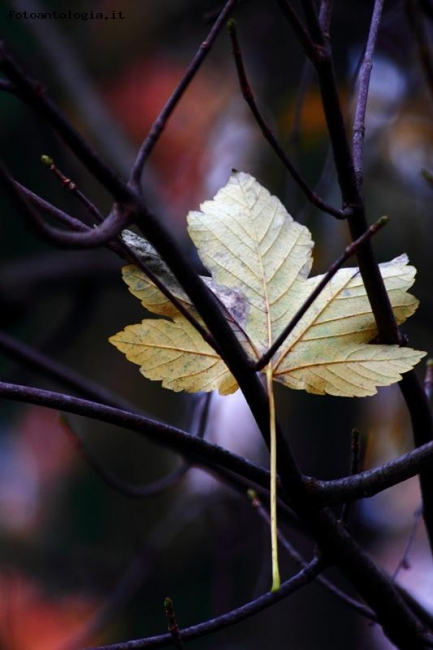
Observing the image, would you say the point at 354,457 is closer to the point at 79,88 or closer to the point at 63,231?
the point at 63,231

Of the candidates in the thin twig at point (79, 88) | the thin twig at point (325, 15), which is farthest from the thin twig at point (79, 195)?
the thin twig at point (79, 88)

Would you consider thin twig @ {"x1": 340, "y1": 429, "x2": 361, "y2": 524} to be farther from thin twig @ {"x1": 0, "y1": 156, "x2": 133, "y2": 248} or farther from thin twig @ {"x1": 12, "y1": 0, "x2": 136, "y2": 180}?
thin twig @ {"x1": 12, "y1": 0, "x2": 136, "y2": 180}

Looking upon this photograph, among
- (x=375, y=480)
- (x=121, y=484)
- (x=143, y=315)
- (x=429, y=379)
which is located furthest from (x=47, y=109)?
(x=143, y=315)

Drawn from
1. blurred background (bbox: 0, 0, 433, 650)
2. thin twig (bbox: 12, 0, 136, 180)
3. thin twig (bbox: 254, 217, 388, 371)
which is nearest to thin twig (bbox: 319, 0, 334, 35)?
thin twig (bbox: 254, 217, 388, 371)

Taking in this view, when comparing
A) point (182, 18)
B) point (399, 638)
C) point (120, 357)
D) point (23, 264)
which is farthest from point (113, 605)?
point (182, 18)

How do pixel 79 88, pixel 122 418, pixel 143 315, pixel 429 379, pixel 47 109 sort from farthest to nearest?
pixel 143 315, pixel 79 88, pixel 429 379, pixel 122 418, pixel 47 109
